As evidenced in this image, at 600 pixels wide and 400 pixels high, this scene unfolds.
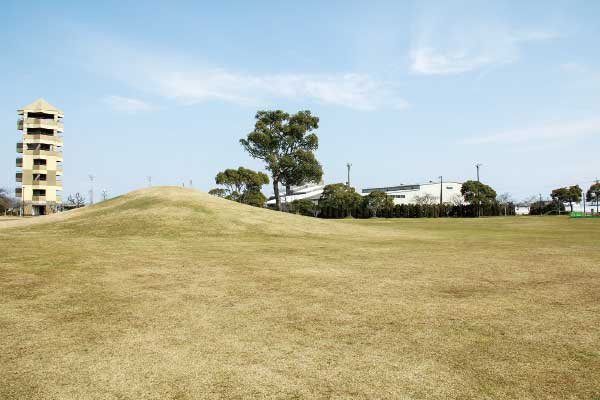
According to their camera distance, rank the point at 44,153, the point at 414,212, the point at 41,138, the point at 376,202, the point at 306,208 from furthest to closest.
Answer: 1. the point at 306,208
2. the point at 376,202
3. the point at 414,212
4. the point at 44,153
5. the point at 41,138

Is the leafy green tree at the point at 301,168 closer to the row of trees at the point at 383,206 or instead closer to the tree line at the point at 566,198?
the row of trees at the point at 383,206

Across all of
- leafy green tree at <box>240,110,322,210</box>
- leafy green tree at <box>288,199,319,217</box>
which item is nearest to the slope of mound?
leafy green tree at <box>240,110,322,210</box>

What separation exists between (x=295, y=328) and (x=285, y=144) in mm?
61059

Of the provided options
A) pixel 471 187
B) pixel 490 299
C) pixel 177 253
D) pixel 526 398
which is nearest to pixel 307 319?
pixel 526 398

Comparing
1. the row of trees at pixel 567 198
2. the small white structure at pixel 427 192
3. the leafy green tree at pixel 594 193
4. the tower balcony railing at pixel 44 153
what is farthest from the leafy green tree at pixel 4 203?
the leafy green tree at pixel 594 193

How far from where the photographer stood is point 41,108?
250 ft

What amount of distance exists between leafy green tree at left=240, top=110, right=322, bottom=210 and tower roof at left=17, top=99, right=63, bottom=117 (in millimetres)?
40697

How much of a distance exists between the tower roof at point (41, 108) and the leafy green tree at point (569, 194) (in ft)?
425

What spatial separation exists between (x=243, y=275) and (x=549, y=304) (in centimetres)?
799

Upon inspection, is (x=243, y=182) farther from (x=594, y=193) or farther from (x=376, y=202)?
(x=594, y=193)

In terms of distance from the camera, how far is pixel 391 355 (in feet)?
18.7

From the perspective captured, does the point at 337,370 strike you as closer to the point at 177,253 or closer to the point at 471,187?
the point at 177,253

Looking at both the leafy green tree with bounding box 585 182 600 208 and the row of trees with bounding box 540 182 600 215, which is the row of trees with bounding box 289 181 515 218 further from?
the leafy green tree with bounding box 585 182 600 208

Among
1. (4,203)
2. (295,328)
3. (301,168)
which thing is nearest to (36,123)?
(4,203)
